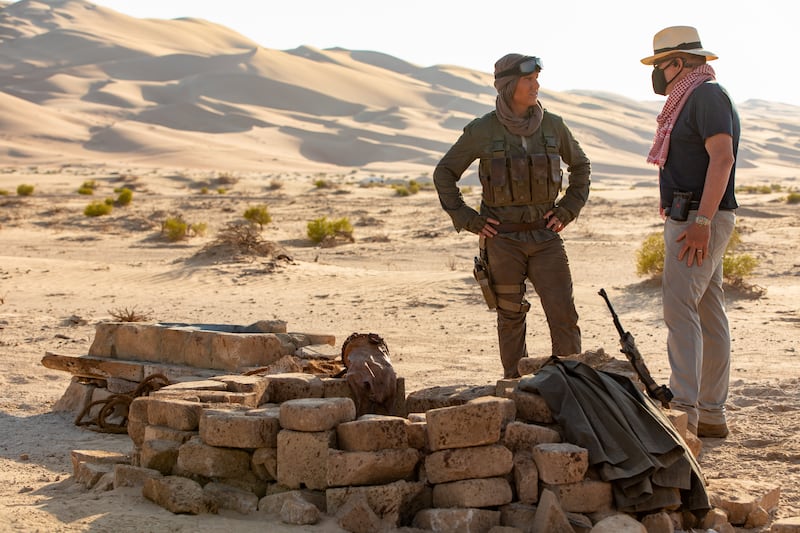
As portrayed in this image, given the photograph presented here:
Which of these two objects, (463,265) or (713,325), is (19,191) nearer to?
(463,265)

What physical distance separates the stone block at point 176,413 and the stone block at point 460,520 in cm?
144

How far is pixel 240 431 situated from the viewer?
5.15 m

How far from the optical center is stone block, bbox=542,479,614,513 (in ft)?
15.7

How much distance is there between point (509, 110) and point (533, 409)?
7.09ft

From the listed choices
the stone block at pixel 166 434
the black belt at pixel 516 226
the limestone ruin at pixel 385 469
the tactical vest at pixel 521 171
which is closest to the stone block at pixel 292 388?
the limestone ruin at pixel 385 469

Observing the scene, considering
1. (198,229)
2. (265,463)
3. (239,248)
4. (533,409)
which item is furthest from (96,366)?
(198,229)

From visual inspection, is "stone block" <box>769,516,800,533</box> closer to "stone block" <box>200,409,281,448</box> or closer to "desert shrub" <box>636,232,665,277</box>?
"stone block" <box>200,409,281,448</box>

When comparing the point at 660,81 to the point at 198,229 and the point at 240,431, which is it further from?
the point at 198,229

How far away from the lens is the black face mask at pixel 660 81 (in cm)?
616

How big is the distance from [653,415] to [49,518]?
299 centimetres

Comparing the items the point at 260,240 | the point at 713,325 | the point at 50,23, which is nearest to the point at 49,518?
the point at 713,325

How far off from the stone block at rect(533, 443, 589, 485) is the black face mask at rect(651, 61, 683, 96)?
252 cm

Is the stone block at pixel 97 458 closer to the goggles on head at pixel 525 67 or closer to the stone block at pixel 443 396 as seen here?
the stone block at pixel 443 396

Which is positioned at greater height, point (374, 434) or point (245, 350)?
point (374, 434)
